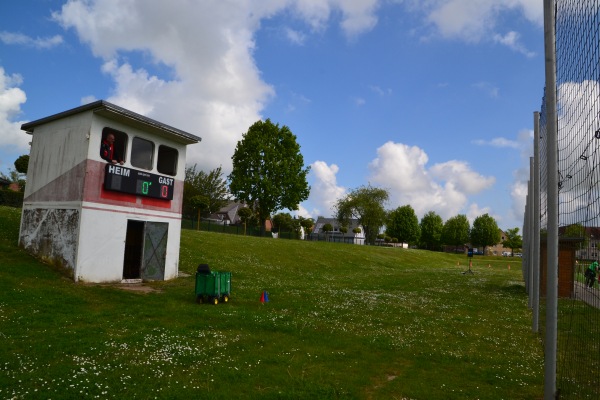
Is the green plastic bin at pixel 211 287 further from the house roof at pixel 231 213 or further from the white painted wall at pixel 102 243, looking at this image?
the house roof at pixel 231 213

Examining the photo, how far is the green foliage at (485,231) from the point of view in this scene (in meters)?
Answer: 127

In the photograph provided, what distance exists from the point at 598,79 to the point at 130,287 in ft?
61.3

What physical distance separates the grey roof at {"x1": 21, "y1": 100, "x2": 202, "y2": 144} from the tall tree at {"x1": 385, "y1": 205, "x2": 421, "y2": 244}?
330ft

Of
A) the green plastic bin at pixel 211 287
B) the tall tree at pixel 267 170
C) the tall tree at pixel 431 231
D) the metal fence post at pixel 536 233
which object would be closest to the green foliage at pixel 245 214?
the tall tree at pixel 267 170

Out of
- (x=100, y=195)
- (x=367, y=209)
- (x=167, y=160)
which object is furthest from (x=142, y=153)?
(x=367, y=209)

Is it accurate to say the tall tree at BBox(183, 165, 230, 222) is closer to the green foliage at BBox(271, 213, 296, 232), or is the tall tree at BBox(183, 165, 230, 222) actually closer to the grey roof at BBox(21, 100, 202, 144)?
the green foliage at BBox(271, 213, 296, 232)

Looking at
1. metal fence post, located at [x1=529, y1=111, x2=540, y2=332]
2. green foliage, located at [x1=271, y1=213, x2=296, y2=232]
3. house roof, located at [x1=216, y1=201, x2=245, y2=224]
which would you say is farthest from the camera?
house roof, located at [x1=216, y1=201, x2=245, y2=224]

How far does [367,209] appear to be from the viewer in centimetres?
10725

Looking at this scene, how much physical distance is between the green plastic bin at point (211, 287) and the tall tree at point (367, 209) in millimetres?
92404

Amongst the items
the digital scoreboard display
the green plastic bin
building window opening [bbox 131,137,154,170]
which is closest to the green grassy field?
the green plastic bin

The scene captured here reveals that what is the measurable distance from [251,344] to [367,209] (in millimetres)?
98377

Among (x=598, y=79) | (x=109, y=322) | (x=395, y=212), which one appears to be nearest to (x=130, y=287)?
(x=109, y=322)

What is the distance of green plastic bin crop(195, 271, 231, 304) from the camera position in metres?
16.3

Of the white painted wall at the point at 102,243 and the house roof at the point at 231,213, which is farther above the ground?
the house roof at the point at 231,213
